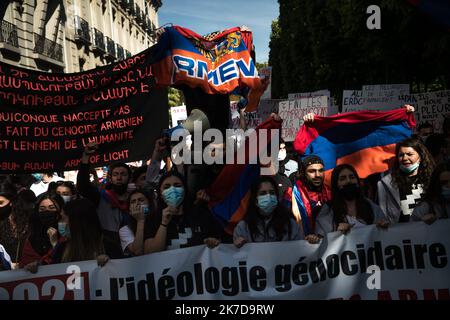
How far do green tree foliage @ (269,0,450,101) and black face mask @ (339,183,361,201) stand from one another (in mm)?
1947

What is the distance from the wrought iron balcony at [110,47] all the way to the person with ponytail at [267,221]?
26.4 metres

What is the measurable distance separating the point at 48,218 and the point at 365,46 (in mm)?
11218

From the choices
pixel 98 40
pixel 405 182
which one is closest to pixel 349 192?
pixel 405 182

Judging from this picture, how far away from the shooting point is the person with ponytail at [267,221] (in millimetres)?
3629

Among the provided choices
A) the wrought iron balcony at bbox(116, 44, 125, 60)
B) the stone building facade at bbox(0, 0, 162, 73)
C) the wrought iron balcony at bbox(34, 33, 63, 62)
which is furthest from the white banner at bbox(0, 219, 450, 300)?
the wrought iron balcony at bbox(116, 44, 125, 60)

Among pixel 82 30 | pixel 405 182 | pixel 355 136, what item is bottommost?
pixel 405 182

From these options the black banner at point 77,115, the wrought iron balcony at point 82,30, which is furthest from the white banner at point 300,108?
A: the wrought iron balcony at point 82,30

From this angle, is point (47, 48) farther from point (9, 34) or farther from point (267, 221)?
point (267, 221)

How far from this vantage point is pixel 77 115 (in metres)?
4.88

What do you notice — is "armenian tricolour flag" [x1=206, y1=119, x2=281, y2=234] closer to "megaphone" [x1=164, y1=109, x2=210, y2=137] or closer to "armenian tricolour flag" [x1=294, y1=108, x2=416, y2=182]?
"megaphone" [x1=164, y1=109, x2=210, y2=137]

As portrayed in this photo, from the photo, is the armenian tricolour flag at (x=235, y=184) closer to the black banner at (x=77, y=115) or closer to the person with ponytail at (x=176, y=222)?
the person with ponytail at (x=176, y=222)

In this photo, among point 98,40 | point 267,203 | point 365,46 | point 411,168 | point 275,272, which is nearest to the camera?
point 275,272
